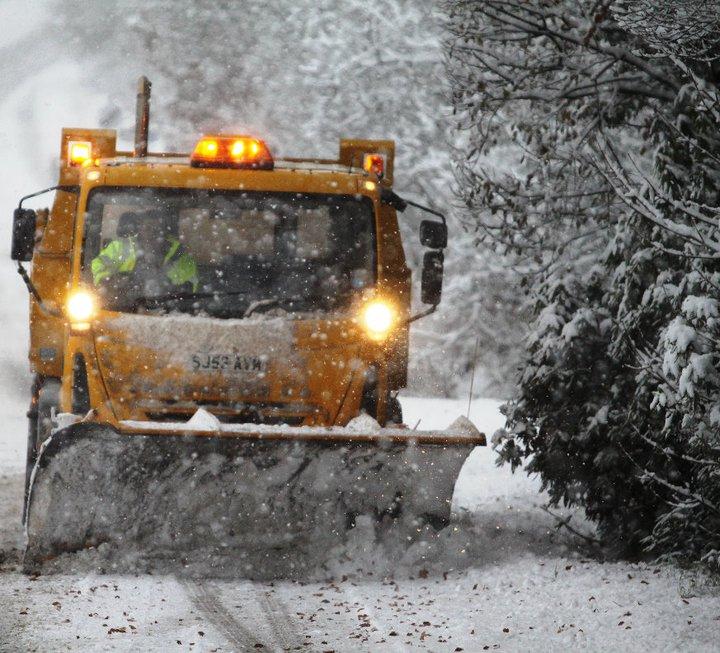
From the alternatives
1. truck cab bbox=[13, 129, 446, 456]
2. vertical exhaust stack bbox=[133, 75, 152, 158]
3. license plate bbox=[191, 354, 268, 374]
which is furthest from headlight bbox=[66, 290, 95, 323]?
vertical exhaust stack bbox=[133, 75, 152, 158]

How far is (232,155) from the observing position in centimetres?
823

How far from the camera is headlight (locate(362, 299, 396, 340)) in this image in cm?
775

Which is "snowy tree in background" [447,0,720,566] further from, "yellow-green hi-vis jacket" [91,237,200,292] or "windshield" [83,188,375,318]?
"yellow-green hi-vis jacket" [91,237,200,292]

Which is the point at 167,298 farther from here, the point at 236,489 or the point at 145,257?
the point at 236,489

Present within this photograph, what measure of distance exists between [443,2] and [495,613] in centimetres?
427

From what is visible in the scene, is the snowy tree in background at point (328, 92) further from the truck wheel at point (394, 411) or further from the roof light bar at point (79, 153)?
the truck wheel at point (394, 411)

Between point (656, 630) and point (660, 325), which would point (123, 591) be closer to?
point (656, 630)

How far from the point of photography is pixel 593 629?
5703mm

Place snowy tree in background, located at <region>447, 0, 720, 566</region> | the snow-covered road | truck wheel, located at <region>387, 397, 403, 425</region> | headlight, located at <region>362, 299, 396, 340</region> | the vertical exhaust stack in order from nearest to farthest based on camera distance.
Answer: the snow-covered road < snowy tree in background, located at <region>447, 0, 720, 566</region> < headlight, located at <region>362, 299, 396, 340</region> < truck wheel, located at <region>387, 397, 403, 425</region> < the vertical exhaust stack

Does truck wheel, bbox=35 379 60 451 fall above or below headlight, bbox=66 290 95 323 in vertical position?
below

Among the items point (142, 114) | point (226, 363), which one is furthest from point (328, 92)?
point (226, 363)

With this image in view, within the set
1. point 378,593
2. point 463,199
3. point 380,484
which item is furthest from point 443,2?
point 378,593

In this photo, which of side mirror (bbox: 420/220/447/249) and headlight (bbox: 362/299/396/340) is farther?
side mirror (bbox: 420/220/447/249)

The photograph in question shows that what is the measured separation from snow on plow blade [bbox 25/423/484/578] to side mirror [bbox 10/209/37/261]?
1611 mm
